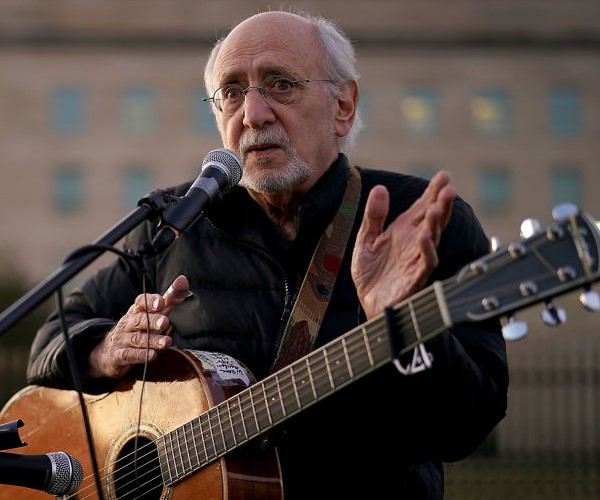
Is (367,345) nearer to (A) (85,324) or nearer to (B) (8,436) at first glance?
(B) (8,436)

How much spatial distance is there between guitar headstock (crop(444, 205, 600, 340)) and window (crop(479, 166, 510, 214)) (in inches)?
2080

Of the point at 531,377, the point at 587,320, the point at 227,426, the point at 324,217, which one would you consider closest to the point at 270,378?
the point at 227,426

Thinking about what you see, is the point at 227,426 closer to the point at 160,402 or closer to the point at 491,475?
the point at 160,402

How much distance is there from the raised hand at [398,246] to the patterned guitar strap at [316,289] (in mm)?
673

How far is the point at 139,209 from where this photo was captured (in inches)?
149

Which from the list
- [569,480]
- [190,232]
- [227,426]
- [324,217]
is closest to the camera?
[227,426]

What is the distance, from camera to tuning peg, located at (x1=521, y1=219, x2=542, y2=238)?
3.34m

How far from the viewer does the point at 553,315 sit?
338 centimetres

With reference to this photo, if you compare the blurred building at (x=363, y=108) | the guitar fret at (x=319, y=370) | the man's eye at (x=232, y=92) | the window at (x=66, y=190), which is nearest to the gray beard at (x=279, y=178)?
the man's eye at (x=232, y=92)

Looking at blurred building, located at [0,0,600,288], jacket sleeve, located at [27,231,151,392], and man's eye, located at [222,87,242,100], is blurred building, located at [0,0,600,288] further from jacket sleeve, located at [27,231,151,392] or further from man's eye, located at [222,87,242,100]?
man's eye, located at [222,87,242,100]

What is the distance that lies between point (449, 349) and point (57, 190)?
54.6 metres

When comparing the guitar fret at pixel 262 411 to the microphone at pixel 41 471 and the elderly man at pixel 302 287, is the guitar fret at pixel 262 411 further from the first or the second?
the microphone at pixel 41 471

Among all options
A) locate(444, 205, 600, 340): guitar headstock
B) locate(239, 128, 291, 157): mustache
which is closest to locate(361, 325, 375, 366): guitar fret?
locate(444, 205, 600, 340): guitar headstock

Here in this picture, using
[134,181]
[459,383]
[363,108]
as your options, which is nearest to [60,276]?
[459,383]
